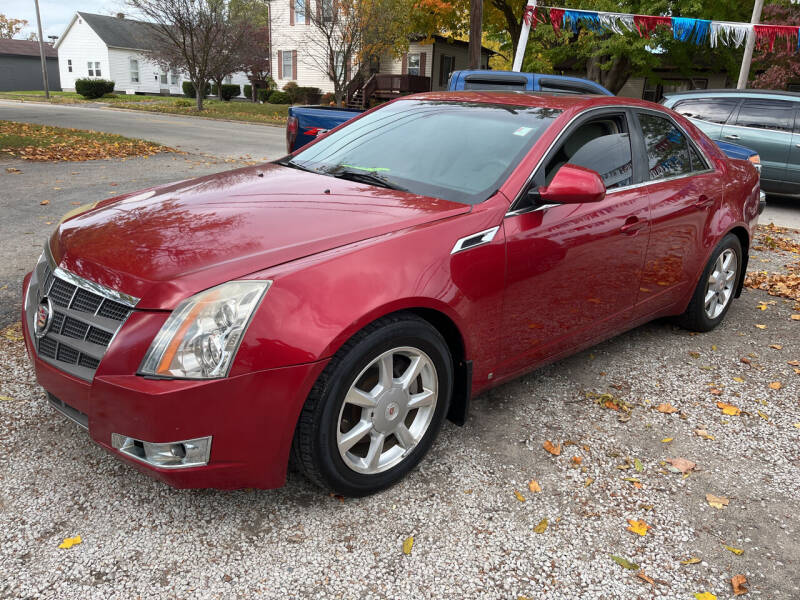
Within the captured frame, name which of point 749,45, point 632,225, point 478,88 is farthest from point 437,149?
point 749,45

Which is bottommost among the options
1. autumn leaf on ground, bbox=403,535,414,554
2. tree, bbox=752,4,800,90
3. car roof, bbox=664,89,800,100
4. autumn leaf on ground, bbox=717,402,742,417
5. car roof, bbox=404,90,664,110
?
autumn leaf on ground, bbox=403,535,414,554

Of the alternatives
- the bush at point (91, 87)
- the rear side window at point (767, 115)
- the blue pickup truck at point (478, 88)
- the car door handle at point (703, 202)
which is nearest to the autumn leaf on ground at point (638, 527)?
the car door handle at point (703, 202)

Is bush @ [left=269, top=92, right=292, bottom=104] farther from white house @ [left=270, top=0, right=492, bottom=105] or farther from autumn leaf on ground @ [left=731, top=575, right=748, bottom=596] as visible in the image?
autumn leaf on ground @ [left=731, top=575, right=748, bottom=596]

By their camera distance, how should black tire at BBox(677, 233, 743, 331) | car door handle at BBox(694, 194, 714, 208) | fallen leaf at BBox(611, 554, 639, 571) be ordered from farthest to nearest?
black tire at BBox(677, 233, 743, 331)
car door handle at BBox(694, 194, 714, 208)
fallen leaf at BBox(611, 554, 639, 571)

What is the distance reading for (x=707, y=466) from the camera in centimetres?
314

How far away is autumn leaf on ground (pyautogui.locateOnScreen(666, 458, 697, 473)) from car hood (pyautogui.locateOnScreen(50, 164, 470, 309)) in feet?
5.24

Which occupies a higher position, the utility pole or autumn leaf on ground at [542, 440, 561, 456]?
the utility pole

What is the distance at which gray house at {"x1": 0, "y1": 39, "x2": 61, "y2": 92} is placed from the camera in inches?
2190

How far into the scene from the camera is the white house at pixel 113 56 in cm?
4912

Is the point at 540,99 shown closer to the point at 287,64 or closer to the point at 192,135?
the point at 192,135

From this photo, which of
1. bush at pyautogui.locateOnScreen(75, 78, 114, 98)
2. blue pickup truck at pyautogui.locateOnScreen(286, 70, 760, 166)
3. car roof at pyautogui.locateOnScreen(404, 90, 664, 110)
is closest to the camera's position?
→ car roof at pyautogui.locateOnScreen(404, 90, 664, 110)

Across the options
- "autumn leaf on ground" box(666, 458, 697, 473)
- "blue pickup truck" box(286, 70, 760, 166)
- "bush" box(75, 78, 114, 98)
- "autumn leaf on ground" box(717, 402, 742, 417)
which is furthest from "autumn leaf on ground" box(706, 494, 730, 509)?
"bush" box(75, 78, 114, 98)

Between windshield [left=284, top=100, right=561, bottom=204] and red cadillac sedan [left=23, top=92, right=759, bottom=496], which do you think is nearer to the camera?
red cadillac sedan [left=23, top=92, right=759, bottom=496]

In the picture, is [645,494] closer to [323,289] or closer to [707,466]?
[707,466]
